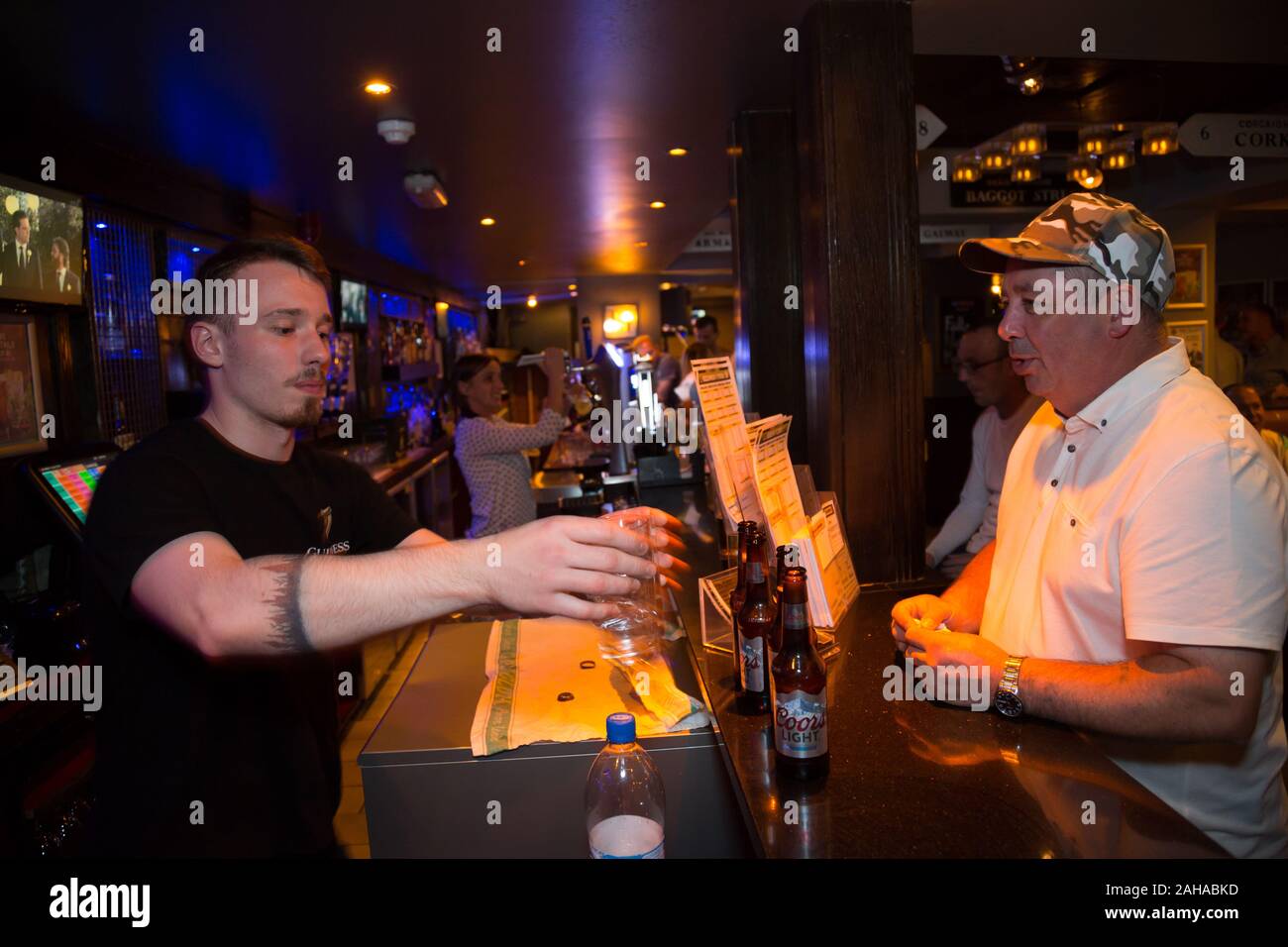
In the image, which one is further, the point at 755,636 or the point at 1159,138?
the point at 1159,138

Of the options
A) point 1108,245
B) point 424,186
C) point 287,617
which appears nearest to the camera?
point 287,617

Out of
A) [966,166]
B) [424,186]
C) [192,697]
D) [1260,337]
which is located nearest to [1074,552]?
[192,697]

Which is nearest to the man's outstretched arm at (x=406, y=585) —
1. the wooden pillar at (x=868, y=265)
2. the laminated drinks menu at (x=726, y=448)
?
the laminated drinks menu at (x=726, y=448)

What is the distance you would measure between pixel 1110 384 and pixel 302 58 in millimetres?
2713

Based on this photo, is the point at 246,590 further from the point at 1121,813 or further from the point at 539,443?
the point at 539,443

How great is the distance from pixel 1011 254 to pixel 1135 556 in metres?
A: 0.69

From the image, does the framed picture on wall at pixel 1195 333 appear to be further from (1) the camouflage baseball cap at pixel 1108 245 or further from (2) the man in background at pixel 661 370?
(1) the camouflage baseball cap at pixel 1108 245

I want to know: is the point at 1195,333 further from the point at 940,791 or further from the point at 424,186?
the point at 940,791

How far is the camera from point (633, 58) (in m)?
3.15

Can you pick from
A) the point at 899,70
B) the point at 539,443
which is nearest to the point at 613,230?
the point at 539,443

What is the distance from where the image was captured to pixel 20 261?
10.5 feet

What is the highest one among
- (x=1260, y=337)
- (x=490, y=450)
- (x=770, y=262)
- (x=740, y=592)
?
(x=770, y=262)

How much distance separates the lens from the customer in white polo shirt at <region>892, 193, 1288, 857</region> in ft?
4.63

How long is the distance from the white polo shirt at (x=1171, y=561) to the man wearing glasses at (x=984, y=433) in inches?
68.2
